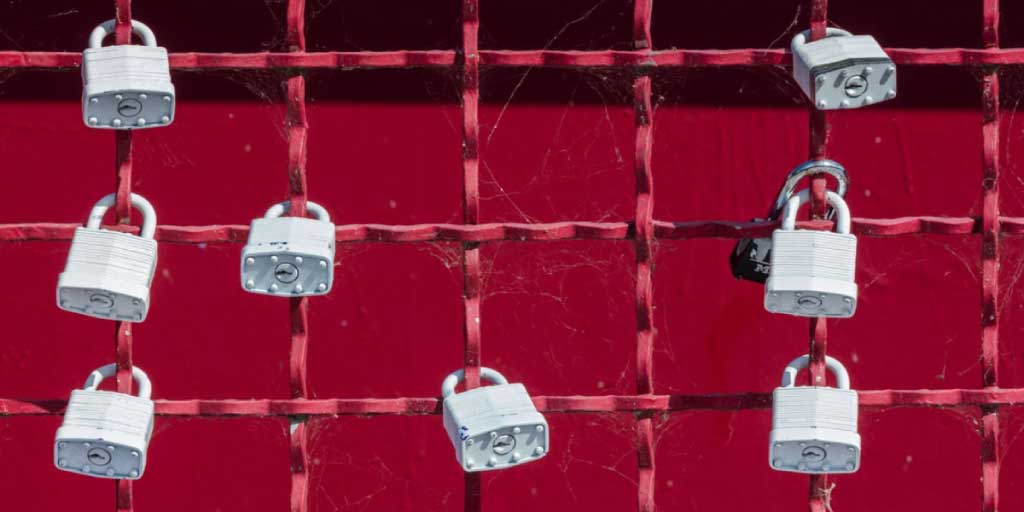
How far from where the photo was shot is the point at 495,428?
2348mm

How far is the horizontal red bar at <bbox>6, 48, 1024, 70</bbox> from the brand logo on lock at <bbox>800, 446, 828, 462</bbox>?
578mm

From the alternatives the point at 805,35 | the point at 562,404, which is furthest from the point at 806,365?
the point at 805,35

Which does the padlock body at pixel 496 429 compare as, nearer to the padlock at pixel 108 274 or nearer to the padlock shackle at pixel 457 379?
the padlock shackle at pixel 457 379

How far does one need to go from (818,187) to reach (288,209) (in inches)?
31.6

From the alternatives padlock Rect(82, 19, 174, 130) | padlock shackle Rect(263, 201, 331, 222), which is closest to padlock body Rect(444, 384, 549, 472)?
padlock shackle Rect(263, 201, 331, 222)

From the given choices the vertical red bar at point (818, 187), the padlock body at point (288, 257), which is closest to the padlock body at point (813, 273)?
the vertical red bar at point (818, 187)

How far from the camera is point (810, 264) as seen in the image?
234cm

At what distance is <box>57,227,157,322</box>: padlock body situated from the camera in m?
2.32

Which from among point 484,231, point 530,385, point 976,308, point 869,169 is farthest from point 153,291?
point 976,308

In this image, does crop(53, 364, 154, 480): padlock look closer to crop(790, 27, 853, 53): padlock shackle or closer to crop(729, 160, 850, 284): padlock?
crop(729, 160, 850, 284): padlock

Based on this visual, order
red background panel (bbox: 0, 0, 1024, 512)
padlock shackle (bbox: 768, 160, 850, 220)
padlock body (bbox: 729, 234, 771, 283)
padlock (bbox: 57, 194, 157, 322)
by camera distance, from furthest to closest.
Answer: red background panel (bbox: 0, 0, 1024, 512) → padlock body (bbox: 729, 234, 771, 283) → padlock shackle (bbox: 768, 160, 850, 220) → padlock (bbox: 57, 194, 157, 322)

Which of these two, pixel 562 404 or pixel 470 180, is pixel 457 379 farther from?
pixel 470 180

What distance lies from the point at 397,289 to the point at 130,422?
104 centimetres

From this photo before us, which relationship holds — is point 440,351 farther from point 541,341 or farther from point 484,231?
point 484,231
